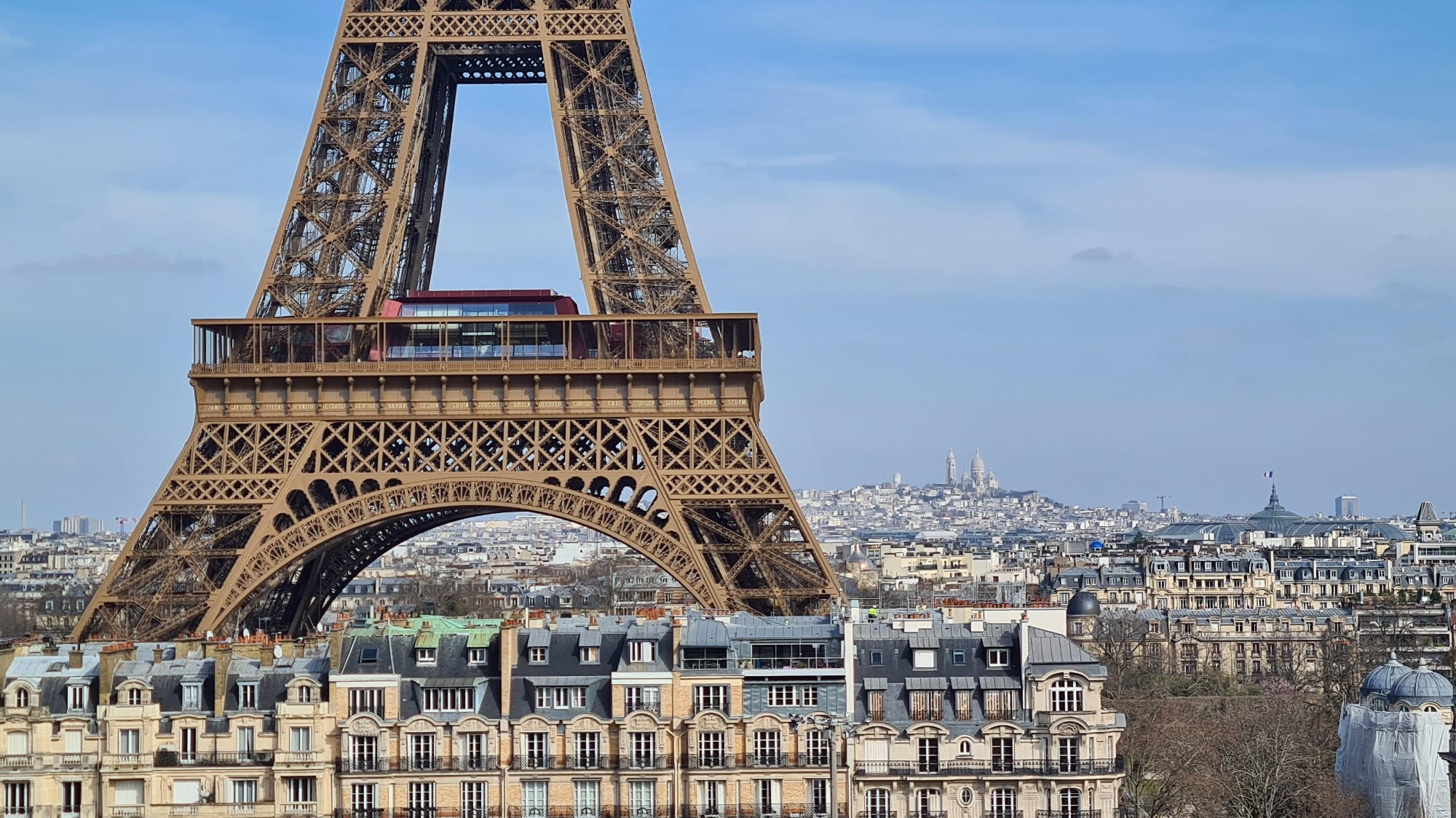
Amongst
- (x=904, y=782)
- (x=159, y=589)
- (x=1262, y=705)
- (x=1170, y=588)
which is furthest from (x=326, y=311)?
(x=1170, y=588)

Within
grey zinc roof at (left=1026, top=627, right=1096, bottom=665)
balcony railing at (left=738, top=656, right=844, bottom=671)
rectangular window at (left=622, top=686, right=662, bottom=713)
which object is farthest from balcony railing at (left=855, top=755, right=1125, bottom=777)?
rectangular window at (left=622, top=686, right=662, bottom=713)

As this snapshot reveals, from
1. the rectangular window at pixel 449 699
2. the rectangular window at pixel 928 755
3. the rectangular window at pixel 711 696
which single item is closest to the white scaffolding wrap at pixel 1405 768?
the rectangular window at pixel 928 755

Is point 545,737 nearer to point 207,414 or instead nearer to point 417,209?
point 207,414

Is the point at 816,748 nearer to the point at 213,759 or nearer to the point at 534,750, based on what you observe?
the point at 534,750

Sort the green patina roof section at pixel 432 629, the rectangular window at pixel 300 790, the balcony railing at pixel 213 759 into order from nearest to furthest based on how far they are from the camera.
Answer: the rectangular window at pixel 300 790, the balcony railing at pixel 213 759, the green patina roof section at pixel 432 629

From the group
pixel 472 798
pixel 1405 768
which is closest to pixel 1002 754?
pixel 472 798

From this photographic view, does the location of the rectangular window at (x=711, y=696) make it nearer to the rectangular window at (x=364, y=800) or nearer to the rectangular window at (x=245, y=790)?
the rectangular window at (x=364, y=800)
